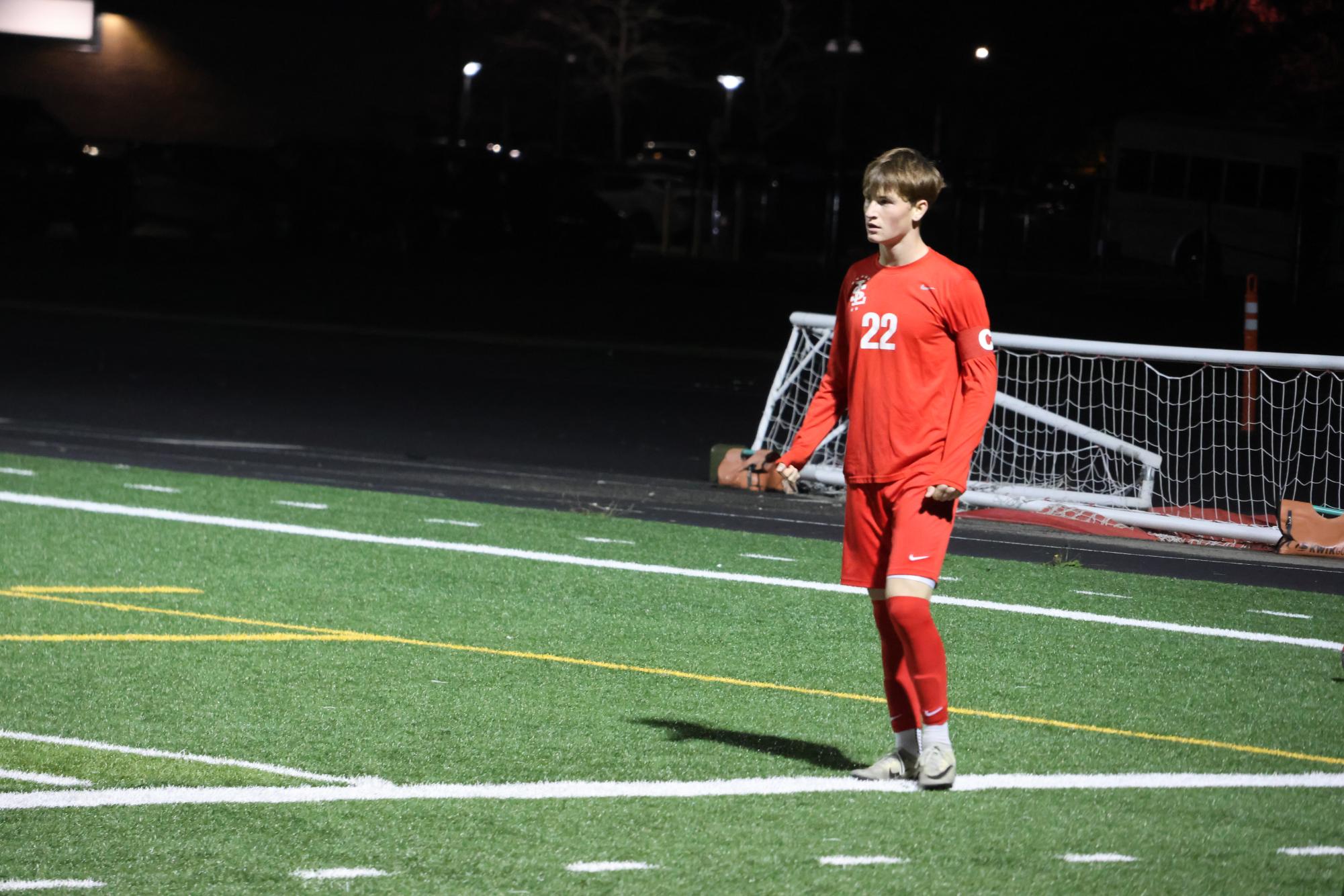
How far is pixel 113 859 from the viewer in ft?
16.5

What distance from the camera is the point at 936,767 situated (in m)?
5.81

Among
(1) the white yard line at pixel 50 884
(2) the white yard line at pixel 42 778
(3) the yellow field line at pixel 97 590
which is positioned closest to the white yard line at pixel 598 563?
(3) the yellow field line at pixel 97 590

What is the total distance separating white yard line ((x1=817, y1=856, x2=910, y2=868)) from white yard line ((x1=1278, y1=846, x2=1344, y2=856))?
3.51 ft

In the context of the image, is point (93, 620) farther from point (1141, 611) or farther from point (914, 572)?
point (1141, 611)

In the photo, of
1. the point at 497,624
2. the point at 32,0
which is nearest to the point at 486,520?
the point at 497,624

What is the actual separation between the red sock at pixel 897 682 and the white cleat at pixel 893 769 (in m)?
0.09

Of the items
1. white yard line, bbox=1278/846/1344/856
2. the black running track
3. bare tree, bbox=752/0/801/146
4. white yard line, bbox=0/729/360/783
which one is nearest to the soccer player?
white yard line, bbox=1278/846/1344/856

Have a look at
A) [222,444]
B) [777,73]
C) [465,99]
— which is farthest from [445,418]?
[465,99]

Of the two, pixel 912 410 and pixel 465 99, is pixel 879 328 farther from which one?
pixel 465 99

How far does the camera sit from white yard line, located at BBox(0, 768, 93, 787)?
18.8 ft

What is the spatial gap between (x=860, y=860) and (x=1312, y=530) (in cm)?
701

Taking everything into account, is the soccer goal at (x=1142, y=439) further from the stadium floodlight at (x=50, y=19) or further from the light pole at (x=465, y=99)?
the light pole at (x=465, y=99)

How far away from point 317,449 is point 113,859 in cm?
1020

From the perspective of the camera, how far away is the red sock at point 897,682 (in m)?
5.99
